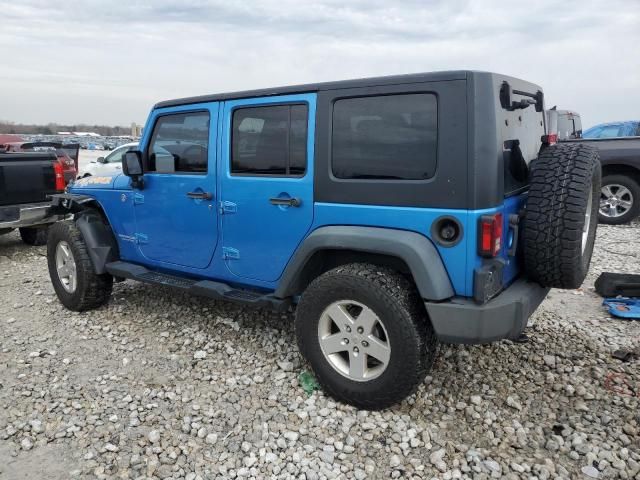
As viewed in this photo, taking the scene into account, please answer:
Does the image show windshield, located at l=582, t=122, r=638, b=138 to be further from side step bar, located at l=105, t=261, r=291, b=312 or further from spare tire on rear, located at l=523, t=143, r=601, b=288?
side step bar, located at l=105, t=261, r=291, b=312

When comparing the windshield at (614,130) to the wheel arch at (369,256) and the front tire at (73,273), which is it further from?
the front tire at (73,273)

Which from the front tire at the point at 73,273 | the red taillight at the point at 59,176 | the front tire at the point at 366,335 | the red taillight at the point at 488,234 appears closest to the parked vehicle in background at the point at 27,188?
the red taillight at the point at 59,176

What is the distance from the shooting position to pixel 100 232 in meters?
4.61

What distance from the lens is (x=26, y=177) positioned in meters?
6.72

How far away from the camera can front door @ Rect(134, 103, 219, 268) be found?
3740 millimetres

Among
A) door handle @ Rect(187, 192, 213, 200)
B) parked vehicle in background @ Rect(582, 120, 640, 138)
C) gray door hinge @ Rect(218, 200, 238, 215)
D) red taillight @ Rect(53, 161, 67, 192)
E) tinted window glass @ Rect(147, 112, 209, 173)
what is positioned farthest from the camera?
parked vehicle in background @ Rect(582, 120, 640, 138)

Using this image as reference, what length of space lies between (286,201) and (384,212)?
70 centimetres

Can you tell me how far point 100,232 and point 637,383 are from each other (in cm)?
437

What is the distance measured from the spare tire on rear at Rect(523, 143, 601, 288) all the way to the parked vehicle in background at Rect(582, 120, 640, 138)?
338 inches

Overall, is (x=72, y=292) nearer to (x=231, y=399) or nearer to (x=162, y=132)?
(x=162, y=132)

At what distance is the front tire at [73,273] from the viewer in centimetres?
454

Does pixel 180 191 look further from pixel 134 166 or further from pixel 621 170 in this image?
pixel 621 170

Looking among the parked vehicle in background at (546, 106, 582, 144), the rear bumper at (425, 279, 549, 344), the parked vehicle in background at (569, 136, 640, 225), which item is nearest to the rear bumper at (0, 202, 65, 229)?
the rear bumper at (425, 279, 549, 344)

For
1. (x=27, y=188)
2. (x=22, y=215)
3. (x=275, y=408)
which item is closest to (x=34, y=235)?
(x=27, y=188)
